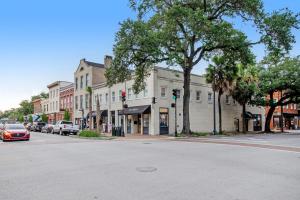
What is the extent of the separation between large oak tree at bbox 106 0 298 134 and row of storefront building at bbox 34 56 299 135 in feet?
9.30

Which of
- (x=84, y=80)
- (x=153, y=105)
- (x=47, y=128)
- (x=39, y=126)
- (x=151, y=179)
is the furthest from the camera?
(x=84, y=80)

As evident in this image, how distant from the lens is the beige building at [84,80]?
47.8 m

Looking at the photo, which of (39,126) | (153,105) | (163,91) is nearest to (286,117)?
(163,91)

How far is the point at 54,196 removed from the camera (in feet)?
21.5

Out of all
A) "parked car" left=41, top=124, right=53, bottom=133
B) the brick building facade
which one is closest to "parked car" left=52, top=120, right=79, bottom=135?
"parked car" left=41, top=124, right=53, bottom=133

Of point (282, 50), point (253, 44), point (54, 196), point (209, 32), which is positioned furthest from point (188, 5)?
point (54, 196)

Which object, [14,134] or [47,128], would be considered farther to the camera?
[47,128]

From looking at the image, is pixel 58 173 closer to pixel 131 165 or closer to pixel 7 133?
pixel 131 165

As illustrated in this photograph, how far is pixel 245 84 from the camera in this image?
38.5m

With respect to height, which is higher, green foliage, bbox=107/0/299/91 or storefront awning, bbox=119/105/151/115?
green foliage, bbox=107/0/299/91

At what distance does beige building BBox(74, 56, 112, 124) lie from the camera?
47.8 m

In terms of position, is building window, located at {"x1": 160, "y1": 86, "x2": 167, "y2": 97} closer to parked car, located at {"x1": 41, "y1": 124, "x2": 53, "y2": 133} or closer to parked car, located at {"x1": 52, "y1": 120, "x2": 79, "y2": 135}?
parked car, located at {"x1": 52, "y1": 120, "x2": 79, "y2": 135}

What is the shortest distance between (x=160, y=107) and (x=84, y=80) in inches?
805

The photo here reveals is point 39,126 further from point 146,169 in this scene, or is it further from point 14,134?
point 146,169
